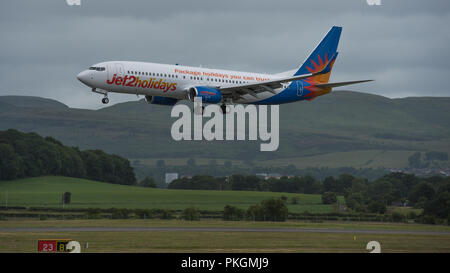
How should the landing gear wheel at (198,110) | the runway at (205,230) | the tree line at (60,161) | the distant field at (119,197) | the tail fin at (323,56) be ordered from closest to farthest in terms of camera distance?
the runway at (205,230), the landing gear wheel at (198,110), the tail fin at (323,56), the distant field at (119,197), the tree line at (60,161)

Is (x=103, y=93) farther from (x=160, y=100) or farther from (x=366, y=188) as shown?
(x=366, y=188)

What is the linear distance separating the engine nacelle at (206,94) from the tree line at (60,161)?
4163 inches

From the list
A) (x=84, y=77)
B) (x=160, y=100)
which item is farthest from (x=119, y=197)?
(x=84, y=77)

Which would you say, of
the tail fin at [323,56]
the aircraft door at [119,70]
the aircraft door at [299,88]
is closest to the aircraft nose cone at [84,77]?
→ the aircraft door at [119,70]

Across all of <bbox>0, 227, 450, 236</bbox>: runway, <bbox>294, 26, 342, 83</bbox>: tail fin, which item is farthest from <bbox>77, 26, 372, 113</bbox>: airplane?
<bbox>0, 227, 450, 236</bbox>: runway

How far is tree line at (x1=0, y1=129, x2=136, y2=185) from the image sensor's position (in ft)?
577

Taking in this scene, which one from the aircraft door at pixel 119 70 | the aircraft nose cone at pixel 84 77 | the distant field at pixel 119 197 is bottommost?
the distant field at pixel 119 197

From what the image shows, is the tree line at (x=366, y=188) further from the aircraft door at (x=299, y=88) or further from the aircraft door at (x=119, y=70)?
the aircraft door at (x=119, y=70)

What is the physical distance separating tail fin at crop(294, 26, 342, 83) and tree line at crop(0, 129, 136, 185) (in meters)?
98.6

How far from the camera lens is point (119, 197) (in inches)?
5482

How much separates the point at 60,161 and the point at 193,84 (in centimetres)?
10935

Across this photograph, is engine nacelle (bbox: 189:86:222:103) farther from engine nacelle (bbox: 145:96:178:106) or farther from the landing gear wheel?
engine nacelle (bbox: 145:96:178:106)

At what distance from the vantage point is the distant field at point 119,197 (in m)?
127
